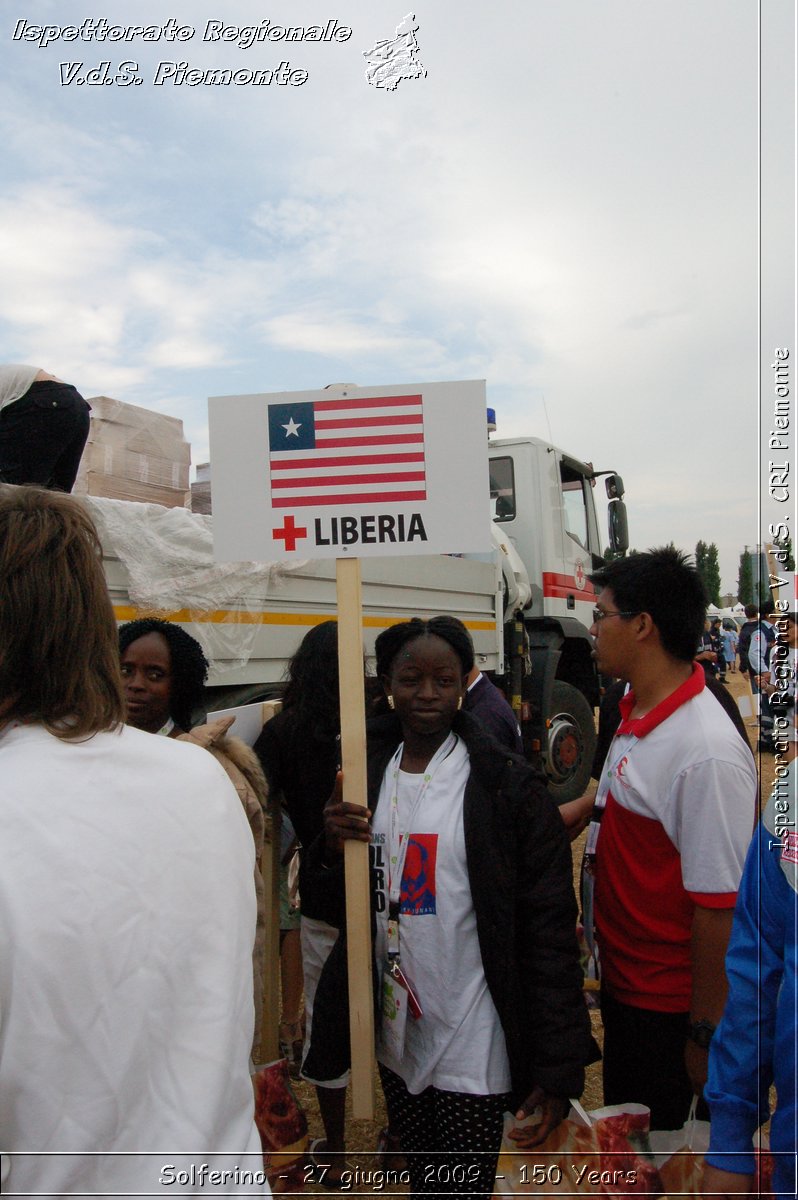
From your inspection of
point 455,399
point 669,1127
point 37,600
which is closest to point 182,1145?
point 37,600

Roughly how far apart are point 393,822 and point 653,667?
2.41 ft

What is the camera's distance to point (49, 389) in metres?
3.09

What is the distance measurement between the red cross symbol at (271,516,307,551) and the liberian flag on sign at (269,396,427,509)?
0.05 meters

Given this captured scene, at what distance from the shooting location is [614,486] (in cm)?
747

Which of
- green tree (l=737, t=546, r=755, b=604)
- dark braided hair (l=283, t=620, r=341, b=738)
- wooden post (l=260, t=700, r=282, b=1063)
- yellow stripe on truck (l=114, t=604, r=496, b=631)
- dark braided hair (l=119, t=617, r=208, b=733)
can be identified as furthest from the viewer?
yellow stripe on truck (l=114, t=604, r=496, b=631)

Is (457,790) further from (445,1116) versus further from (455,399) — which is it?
(455,399)

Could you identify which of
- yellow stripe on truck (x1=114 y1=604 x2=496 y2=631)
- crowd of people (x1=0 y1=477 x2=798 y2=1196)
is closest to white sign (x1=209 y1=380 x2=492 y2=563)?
crowd of people (x1=0 y1=477 x2=798 y2=1196)

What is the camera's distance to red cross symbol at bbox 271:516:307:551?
2152 millimetres

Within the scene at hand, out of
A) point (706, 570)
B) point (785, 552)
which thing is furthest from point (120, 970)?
point (706, 570)

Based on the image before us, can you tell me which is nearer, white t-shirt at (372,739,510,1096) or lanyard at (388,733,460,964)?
white t-shirt at (372,739,510,1096)

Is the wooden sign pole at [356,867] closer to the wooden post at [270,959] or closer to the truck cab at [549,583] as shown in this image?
the wooden post at [270,959]

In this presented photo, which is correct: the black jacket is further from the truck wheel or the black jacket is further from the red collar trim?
the truck wheel

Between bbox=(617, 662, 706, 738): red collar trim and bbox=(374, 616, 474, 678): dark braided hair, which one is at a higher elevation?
bbox=(374, 616, 474, 678): dark braided hair

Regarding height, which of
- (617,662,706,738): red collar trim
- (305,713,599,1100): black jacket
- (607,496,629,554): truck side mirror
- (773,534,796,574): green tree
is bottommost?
(305,713,599,1100): black jacket
